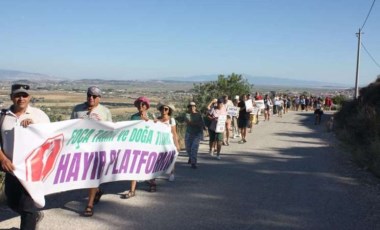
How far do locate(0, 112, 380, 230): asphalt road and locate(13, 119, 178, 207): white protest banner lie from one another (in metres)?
0.55

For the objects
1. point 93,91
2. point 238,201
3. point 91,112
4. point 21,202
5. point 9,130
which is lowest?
point 238,201

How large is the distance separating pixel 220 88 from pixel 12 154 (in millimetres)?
24649

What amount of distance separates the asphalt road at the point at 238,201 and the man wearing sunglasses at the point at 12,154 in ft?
2.79

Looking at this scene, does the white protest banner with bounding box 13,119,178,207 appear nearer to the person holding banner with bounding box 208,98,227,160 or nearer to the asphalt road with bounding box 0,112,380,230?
the asphalt road with bounding box 0,112,380,230

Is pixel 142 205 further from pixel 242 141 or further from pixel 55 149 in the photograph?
pixel 242 141

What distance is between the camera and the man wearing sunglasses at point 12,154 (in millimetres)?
5027

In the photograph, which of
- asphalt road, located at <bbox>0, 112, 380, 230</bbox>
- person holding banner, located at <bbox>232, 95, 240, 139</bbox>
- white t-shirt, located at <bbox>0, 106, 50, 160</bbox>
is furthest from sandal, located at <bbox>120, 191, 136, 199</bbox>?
person holding banner, located at <bbox>232, 95, 240, 139</bbox>

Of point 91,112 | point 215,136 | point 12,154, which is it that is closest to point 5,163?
point 12,154

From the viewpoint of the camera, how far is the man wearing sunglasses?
5.03 meters

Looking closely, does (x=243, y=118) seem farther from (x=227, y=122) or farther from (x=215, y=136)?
(x=215, y=136)

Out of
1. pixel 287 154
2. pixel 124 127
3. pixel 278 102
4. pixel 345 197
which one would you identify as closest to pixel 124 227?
pixel 124 127

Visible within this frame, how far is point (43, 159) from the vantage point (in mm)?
5641

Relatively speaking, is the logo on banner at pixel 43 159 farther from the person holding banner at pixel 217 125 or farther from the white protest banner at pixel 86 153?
the person holding banner at pixel 217 125

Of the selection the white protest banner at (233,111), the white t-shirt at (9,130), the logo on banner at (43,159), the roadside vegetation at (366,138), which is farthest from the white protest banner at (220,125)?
the white t-shirt at (9,130)
